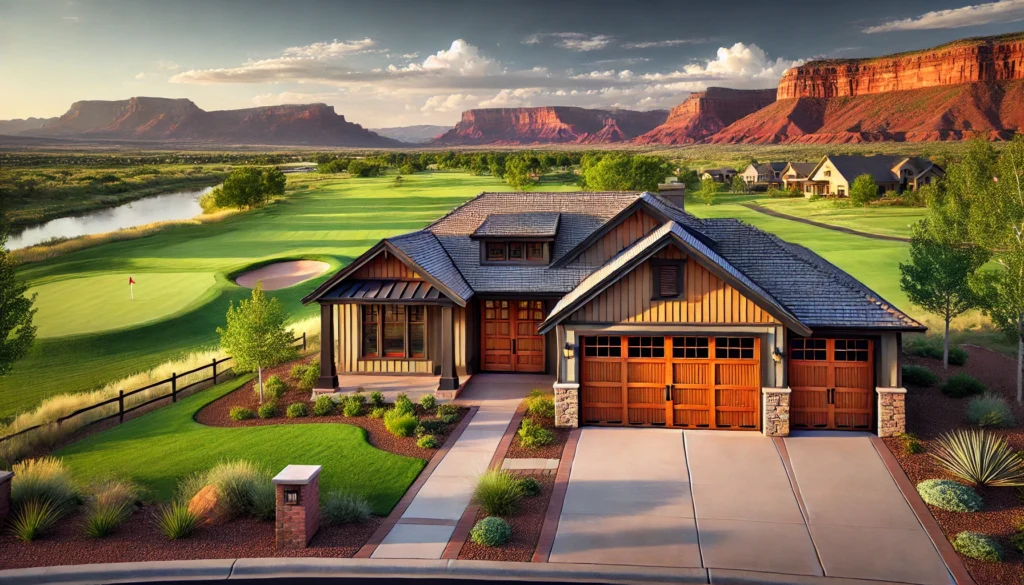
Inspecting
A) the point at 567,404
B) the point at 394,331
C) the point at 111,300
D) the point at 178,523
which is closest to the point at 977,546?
the point at 567,404

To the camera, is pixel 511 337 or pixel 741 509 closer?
pixel 741 509

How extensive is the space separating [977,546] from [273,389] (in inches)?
656

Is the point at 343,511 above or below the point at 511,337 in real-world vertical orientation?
below

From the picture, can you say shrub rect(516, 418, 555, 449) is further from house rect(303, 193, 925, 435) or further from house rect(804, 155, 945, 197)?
house rect(804, 155, 945, 197)

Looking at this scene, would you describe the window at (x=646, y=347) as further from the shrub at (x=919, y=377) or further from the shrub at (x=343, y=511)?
the shrub at (x=919, y=377)

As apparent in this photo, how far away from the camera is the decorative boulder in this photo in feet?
39.6

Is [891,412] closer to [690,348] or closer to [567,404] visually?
[690,348]

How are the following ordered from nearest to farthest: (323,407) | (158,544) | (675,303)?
(158,544)
(675,303)
(323,407)

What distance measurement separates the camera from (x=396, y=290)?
20047mm

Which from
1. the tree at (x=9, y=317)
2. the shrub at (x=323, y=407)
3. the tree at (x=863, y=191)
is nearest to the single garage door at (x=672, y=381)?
the shrub at (x=323, y=407)

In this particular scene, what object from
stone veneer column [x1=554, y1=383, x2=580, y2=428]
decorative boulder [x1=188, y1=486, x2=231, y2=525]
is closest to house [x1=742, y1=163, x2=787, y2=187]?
stone veneer column [x1=554, y1=383, x2=580, y2=428]

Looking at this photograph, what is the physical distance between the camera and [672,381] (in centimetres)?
1684

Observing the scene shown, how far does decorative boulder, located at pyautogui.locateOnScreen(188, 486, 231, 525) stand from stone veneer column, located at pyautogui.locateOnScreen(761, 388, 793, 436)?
36.7 ft

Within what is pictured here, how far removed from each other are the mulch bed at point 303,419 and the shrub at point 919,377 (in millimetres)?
12095
